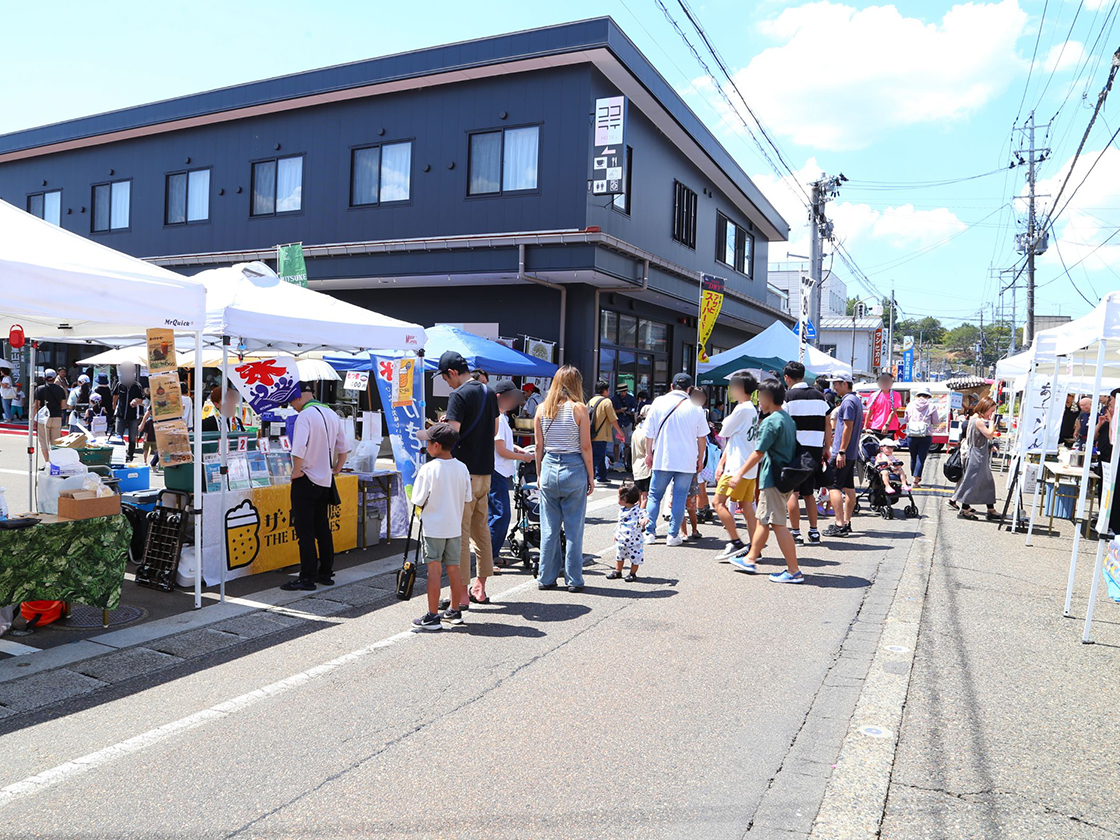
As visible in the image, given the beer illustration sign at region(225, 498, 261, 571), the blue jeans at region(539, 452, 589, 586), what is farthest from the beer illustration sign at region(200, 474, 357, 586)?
the blue jeans at region(539, 452, 589, 586)

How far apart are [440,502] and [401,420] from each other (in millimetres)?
2942

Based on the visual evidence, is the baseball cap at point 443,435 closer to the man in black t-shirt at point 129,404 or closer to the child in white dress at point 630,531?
the child in white dress at point 630,531

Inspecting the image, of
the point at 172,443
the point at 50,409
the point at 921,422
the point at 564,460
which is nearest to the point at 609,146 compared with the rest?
the point at 921,422

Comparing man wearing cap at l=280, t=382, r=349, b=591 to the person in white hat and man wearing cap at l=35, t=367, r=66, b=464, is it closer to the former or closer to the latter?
man wearing cap at l=35, t=367, r=66, b=464

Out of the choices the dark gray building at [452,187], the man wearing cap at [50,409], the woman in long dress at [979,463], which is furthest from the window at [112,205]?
the woman in long dress at [979,463]

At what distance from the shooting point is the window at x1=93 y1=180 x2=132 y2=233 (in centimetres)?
2405

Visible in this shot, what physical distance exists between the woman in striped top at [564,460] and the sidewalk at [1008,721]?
294 centimetres

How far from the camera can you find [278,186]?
2103 centimetres

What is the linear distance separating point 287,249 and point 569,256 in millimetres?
5667

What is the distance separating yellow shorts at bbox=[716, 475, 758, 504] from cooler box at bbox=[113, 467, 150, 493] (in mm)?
6259

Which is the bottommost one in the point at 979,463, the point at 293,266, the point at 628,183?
the point at 979,463

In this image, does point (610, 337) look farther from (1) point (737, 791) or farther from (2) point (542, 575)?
(1) point (737, 791)

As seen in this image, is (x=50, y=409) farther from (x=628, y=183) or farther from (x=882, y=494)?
(x=882, y=494)

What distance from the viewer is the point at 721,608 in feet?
22.0
